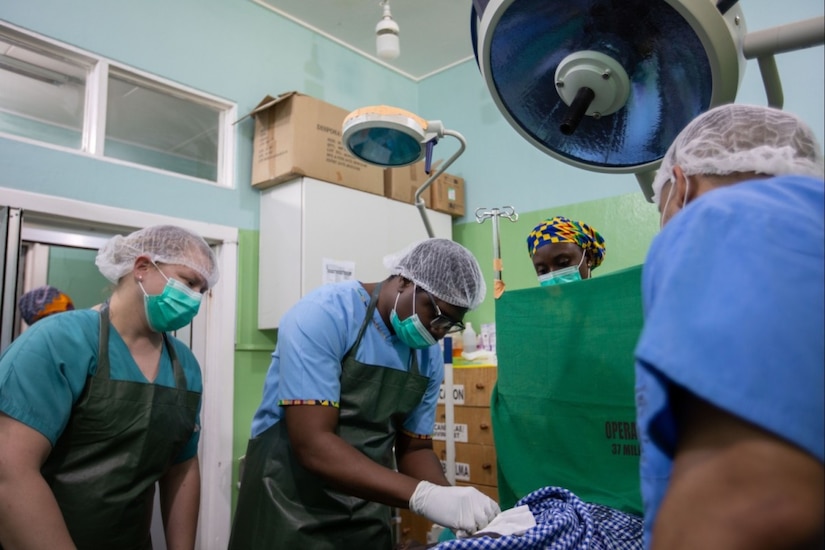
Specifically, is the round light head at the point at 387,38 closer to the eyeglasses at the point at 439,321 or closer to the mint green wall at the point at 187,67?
the mint green wall at the point at 187,67

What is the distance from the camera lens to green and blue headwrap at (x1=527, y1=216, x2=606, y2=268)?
78.7 inches

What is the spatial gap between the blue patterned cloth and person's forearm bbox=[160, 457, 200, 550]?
1055 millimetres

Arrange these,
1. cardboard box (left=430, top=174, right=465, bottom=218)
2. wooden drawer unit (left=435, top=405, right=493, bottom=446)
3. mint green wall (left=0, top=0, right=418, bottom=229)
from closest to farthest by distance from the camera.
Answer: mint green wall (left=0, top=0, right=418, bottom=229), wooden drawer unit (left=435, top=405, right=493, bottom=446), cardboard box (left=430, top=174, right=465, bottom=218)

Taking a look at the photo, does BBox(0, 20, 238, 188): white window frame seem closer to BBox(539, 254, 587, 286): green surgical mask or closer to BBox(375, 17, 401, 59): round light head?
BBox(375, 17, 401, 59): round light head

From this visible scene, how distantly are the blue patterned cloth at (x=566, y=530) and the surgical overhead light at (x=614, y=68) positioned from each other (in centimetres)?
57

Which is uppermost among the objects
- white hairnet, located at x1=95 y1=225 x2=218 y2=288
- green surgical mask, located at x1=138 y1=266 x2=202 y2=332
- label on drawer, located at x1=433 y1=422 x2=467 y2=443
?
white hairnet, located at x1=95 y1=225 x2=218 y2=288

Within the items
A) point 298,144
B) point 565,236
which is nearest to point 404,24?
point 298,144

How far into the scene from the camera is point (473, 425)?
2.79m

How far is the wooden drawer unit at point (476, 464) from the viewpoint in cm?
268

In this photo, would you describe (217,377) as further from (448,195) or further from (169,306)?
(448,195)

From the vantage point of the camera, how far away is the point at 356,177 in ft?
10.1

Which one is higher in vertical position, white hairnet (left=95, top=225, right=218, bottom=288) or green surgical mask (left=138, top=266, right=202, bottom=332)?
white hairnet (left=95, top=225, right=218, bottom=288)

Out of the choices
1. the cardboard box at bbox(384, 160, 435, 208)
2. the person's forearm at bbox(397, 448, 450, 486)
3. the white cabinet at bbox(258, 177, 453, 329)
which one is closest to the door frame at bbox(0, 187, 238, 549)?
the white cabinet at bbox(258, 177, 453, 329)

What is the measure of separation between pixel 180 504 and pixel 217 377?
117cm
